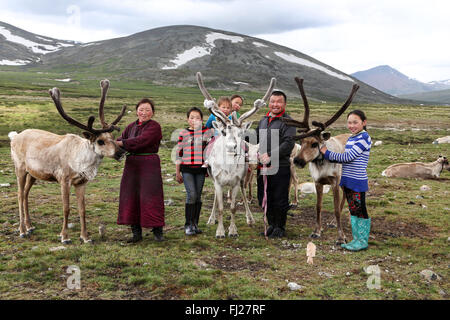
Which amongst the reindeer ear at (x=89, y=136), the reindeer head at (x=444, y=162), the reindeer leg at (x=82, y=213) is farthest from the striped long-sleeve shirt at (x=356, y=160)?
the reindeer head at (x=444, y=162)

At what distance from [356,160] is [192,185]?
388cm

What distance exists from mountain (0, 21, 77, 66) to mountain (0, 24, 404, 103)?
122 centimetres

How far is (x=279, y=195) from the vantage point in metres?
8.45

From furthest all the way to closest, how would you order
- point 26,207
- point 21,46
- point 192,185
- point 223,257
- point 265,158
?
point 21,46
point 192,185
point 26,207
point 265,158
point 223,257

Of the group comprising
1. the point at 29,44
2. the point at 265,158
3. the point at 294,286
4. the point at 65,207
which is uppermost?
the point at 29,44

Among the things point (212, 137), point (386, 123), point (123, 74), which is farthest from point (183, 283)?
point (123, 74)

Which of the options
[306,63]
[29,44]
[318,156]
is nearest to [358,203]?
[318,156]

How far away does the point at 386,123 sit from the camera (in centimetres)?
4569

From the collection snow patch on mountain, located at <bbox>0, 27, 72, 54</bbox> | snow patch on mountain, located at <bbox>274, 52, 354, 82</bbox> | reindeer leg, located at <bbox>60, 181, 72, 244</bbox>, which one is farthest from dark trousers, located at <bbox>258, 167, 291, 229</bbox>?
snow patch on mountain, located at <bbox>0, 27, 72, 54</bbox>

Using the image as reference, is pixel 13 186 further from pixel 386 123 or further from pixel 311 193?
pixel 386 123

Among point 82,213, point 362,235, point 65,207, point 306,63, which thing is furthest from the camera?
point 306,63

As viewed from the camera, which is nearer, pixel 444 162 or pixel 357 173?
pixel 357 173

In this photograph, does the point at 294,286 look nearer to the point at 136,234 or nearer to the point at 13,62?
the point at 136,234
